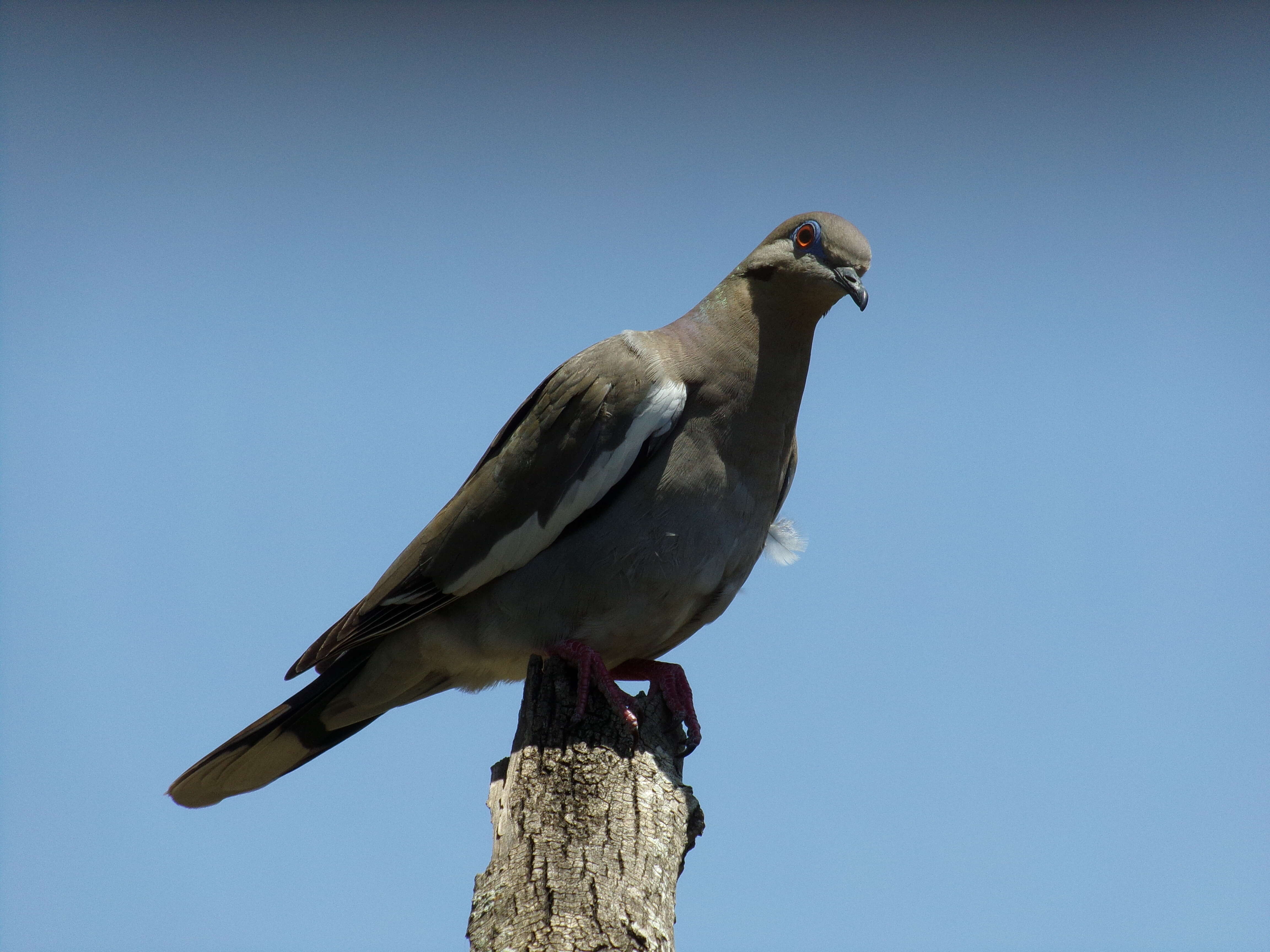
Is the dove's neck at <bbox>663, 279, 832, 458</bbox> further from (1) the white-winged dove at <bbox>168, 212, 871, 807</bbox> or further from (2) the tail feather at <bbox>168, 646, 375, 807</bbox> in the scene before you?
(2) the tail feather at <bbox>168, 646, 375, 807</bbox>

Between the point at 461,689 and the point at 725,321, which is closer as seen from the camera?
the point at 725,321

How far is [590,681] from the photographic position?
3682mm

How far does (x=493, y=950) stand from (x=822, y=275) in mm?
2682

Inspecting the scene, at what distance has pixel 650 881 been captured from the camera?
2.92 m

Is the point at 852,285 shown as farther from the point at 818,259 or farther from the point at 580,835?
the point at 580,835

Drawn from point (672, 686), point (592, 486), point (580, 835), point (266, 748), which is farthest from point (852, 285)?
point (266, 748)

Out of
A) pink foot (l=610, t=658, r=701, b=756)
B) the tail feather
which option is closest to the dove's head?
pink foot (l=610, t=658, r=701, b=756)

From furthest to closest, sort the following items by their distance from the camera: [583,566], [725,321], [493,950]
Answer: [725,321]
[583,566]
[493,950]

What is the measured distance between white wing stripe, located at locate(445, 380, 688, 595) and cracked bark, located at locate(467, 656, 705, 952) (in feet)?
2.17

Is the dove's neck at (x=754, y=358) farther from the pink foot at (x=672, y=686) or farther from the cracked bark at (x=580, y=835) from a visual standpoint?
the cracked bark at (x=580, y=835)

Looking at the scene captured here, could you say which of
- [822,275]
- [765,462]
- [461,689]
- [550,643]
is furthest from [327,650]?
[822,275]

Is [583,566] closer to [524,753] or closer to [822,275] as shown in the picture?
[524,753]

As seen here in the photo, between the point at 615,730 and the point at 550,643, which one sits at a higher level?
the point at 550,643

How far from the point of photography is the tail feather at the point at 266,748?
15.0 feet
